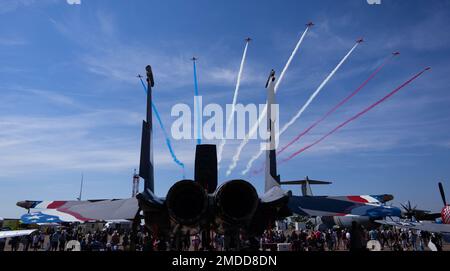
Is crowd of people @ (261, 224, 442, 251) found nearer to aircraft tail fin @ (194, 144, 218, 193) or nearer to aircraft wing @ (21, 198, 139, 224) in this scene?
aircraft tail fin @ (194, 144, 218, 193)

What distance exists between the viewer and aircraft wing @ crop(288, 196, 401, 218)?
709 cm

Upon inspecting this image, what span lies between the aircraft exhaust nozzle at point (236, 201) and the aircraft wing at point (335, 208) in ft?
3.76

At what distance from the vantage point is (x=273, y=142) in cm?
889

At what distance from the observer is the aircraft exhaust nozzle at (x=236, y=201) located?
6895 millimetres

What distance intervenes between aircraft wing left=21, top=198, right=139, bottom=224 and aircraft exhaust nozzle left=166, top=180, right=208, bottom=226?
0.97 m

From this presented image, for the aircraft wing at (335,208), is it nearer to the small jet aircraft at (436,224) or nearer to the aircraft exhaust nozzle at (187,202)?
the aircraft exhaust nozzle at (187,202)

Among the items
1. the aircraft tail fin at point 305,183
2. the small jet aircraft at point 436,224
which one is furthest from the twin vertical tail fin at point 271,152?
the aircraft tail fin at point 305,183

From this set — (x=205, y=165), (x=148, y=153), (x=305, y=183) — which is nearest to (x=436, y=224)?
(x=205, y=165)

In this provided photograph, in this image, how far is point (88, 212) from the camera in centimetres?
750

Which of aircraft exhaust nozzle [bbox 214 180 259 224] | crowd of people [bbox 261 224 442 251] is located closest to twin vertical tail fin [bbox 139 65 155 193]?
aircraft exhaust nozzle [bbox 214 180 259 224]

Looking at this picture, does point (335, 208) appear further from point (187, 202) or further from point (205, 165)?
point (205, 165)
